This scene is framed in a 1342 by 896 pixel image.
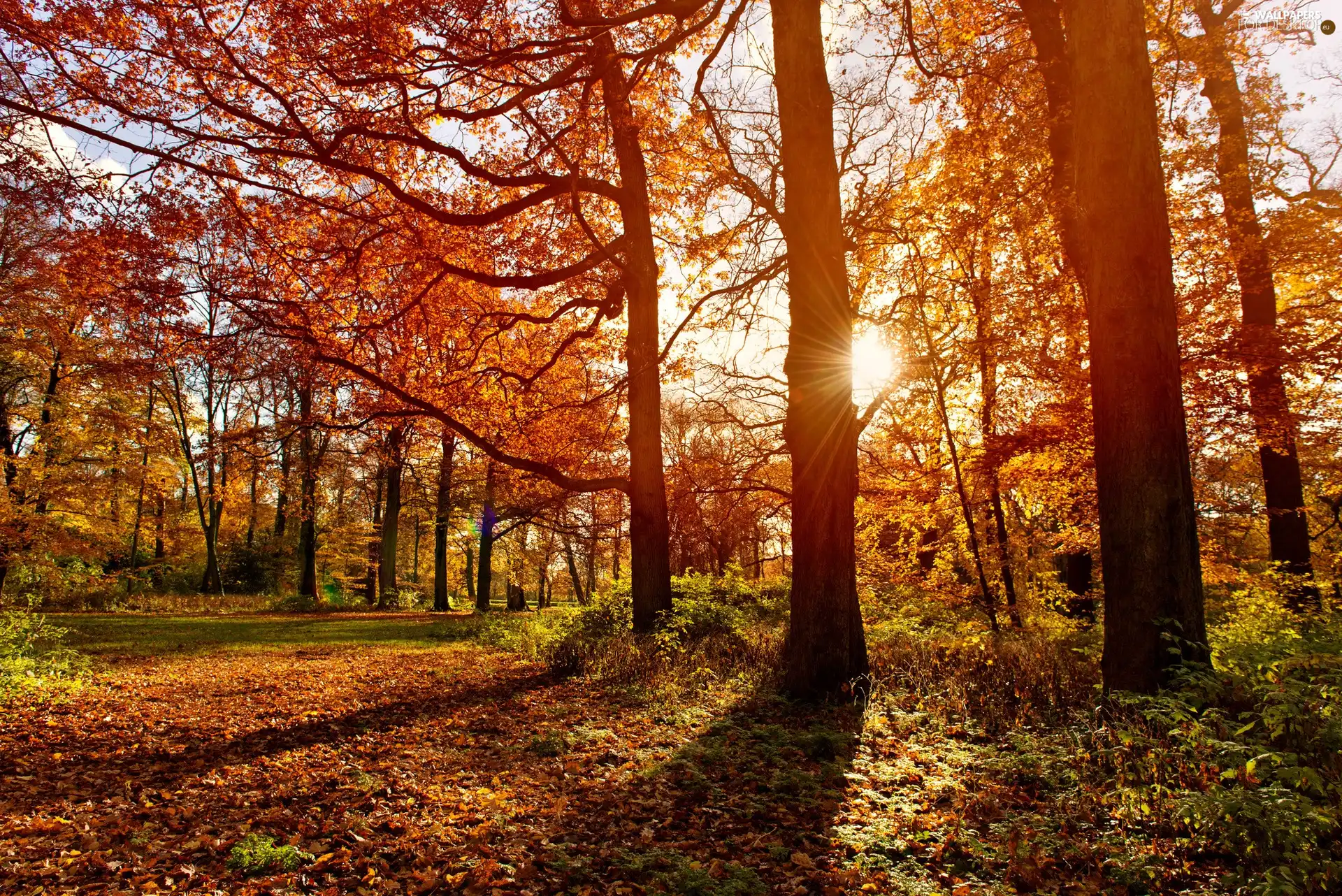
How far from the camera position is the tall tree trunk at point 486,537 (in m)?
21.7

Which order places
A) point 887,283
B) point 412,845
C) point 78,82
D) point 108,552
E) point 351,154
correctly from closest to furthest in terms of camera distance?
point 412,845 → point 78,82 → point 351,154 → point 887,283 → point 108,552

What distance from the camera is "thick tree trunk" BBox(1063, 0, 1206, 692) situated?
15.8 feet

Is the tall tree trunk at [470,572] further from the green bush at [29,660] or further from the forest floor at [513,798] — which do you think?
the forest floor at [513,798]

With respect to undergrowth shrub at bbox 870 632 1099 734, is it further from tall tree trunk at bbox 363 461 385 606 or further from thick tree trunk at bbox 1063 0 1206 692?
tall tree trunk at bbox 363 461 385 606

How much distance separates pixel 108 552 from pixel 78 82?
21668 mm

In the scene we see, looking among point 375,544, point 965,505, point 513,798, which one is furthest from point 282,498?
point 513,798

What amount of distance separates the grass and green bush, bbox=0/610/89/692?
6.98 ft

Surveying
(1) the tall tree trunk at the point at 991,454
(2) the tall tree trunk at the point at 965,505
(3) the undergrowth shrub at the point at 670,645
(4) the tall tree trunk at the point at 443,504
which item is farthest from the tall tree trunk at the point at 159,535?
(1) the tall tree trunk at the point at 991,454

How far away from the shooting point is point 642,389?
10.1 metres

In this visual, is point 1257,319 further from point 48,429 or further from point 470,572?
point 470,572

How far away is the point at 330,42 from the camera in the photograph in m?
7.98

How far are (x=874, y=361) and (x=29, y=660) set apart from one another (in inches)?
508

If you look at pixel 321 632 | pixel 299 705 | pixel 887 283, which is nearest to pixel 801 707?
pixel 299 705

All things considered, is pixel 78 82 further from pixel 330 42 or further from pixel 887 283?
pixel 887 283
